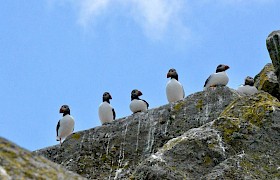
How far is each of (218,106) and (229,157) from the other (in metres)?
4.38

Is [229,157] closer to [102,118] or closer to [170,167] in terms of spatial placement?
[170,167]

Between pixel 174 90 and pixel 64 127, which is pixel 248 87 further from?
pixel 64 127

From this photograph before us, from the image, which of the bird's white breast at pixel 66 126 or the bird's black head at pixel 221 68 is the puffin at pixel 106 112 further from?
the bird's black head at pixel 221 68

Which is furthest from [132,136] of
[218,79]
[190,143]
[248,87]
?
[190,143]

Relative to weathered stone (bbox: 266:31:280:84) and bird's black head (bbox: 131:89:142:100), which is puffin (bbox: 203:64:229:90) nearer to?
bird's black head (bbox: 131:89:142:100)

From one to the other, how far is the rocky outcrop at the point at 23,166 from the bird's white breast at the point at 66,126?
41.9 feet

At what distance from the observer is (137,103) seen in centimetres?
1535

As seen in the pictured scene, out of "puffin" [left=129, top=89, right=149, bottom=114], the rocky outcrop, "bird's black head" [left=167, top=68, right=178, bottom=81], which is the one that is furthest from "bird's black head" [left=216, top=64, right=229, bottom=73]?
the rocky outcrop

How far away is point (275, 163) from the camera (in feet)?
26.1

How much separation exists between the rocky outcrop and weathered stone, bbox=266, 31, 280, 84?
6991 mm

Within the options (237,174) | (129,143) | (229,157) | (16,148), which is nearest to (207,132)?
(229,157)

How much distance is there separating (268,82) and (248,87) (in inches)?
18.7

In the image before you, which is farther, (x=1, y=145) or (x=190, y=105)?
(x=190, y=105)

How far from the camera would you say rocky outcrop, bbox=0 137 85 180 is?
226 centimetres
